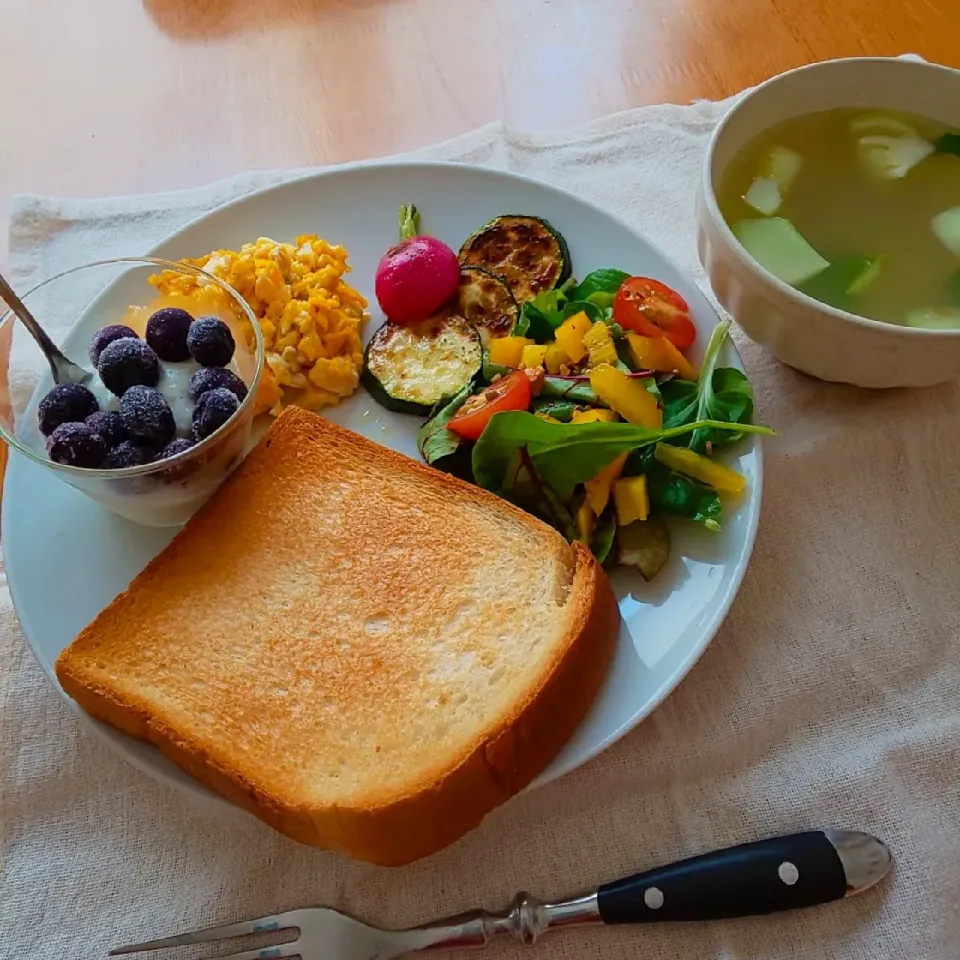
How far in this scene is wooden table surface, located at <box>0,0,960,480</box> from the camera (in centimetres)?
254

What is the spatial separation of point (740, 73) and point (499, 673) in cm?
189

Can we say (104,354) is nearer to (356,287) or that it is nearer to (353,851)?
(356,287)

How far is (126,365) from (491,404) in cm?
67

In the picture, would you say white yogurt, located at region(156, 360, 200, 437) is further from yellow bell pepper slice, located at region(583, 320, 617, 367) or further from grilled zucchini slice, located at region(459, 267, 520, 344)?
yellow bell pepper slice, located at region(583, 320, 617, 367)

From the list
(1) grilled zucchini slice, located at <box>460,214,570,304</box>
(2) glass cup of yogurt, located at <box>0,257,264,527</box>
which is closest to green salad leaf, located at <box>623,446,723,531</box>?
(1) grilled zucchini slice, located at <box>460,214,570,304</box>

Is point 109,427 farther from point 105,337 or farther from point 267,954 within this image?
point 267,954

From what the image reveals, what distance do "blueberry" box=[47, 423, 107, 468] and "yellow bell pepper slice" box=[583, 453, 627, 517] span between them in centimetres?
87

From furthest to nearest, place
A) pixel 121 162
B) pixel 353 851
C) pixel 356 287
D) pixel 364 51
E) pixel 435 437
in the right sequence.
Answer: pixel 364 51, pixel 121 162, pixel 356 287, pixel 435 437, pixel 353 851

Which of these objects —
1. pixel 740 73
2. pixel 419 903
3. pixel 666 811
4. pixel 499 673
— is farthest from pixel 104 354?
pixel 740 73

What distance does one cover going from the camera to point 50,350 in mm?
1765

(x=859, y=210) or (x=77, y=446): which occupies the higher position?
(x=77, y=446)

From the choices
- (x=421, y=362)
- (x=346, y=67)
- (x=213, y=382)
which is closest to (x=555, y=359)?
(x=421, y=362)

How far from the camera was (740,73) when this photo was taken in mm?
2566

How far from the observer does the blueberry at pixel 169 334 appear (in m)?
1.76
